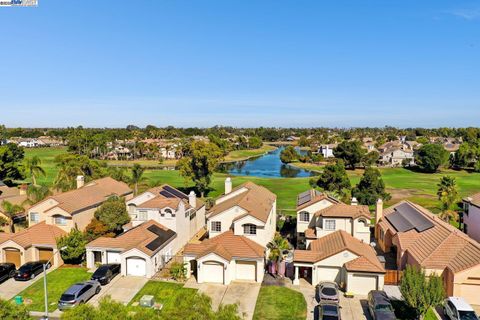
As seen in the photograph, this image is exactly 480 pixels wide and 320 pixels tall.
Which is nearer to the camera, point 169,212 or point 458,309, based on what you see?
point 458,309

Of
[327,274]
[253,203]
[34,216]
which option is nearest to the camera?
[327,274]

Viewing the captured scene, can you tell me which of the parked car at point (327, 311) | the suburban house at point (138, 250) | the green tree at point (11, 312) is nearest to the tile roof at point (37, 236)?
the suburban house at point (138, 250)

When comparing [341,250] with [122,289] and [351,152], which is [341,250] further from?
[351,152]

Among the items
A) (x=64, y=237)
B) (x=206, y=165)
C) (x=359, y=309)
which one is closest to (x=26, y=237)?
(x=64, y=237)

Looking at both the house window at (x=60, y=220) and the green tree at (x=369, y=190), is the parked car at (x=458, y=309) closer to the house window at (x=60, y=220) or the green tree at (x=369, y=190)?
the green tree at (x=369, y=190)

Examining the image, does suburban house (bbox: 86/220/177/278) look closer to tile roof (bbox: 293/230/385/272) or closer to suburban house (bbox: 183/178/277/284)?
suburban house (bbox: 183/178/277/284)

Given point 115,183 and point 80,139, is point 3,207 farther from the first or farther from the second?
point 80,139

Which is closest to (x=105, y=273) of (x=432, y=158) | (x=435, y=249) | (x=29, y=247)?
(x=29, y=247)
